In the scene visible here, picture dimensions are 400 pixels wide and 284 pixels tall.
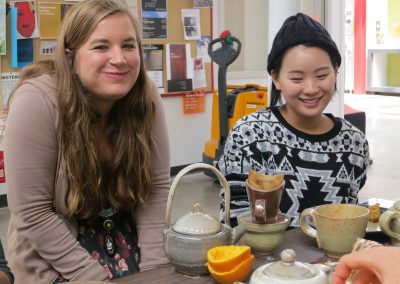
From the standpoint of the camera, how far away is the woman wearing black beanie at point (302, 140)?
160 cm

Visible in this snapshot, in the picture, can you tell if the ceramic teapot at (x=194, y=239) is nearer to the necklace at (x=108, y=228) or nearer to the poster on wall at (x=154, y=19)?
the necklace at (x=108, y=228)

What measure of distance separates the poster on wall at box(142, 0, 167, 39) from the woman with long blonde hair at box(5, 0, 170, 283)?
3358 mm

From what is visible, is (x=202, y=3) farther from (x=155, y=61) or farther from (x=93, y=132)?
(x=93, y=132)

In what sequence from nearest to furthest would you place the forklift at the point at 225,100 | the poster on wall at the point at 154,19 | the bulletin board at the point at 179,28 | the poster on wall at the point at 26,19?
the poster on wall at the point at 26,19 < the forklift at the point at 225,100 < the poster on wall at the point at 154,19 < the bulletin board at the point at 179,28

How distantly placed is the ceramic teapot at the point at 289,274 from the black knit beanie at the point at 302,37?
832mm

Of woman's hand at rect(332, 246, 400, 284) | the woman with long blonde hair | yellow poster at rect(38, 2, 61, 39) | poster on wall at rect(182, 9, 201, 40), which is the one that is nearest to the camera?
woman's hand at rect(332, 246, 400, 284)

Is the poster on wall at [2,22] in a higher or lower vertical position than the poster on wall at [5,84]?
higher

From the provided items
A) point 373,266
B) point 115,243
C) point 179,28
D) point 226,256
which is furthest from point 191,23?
point 373,266

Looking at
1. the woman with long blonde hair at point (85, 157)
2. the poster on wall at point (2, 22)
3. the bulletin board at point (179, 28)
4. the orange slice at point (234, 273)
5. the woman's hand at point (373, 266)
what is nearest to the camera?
the woman's hand at point (373, 266)

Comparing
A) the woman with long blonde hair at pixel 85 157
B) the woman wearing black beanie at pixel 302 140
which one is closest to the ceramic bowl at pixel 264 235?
the woman wearing black beanie at pixel 302 140

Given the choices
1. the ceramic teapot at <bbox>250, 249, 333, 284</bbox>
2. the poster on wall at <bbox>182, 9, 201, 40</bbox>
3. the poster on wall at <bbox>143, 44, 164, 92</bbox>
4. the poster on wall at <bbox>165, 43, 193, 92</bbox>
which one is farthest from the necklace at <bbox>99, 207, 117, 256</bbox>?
the poster on wall at <bbox>182, 9, 201, 40</bbox>

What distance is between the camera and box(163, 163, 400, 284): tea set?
1143mm

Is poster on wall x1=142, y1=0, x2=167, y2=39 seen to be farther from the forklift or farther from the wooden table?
the wooden table

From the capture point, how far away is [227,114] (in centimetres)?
473
